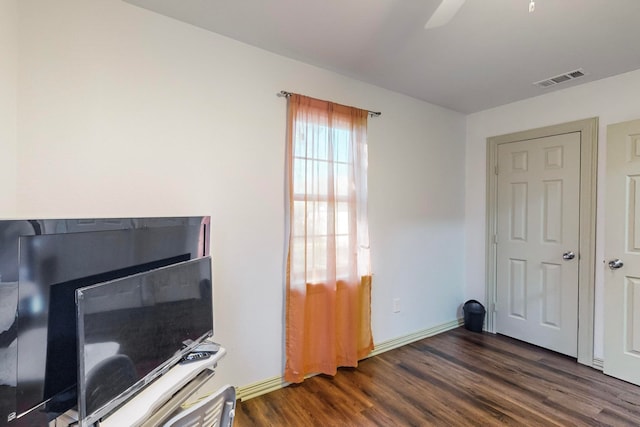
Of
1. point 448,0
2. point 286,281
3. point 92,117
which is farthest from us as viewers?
point 286,281

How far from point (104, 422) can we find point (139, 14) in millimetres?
2081

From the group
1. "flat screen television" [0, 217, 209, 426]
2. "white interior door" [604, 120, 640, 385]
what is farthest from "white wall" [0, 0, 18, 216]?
"white interior door" [604, 120, 640, 385]

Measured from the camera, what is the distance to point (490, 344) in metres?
3.15

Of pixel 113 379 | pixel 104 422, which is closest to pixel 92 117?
pixel 113 379

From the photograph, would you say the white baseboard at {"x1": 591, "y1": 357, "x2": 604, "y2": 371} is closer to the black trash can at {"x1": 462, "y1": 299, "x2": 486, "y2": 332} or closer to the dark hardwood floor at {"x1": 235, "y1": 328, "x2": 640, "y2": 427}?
the dark hardwood floor at {"x1": 235, "y1": 328, "x2": 640, "y2": 427}

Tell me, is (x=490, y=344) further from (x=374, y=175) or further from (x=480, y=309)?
(x=374, y=175)

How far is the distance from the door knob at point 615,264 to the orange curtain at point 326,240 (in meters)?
2.04

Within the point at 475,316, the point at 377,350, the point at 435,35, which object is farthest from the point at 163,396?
the point at 475,316

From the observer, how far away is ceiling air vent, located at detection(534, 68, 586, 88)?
2.60 m

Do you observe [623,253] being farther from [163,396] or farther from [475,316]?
[163,396]

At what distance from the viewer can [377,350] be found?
2924mm

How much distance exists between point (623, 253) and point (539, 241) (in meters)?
0.66

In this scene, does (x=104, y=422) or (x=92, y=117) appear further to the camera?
(x=92, y=117)

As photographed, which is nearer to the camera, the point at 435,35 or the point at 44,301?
the point at 44,301
